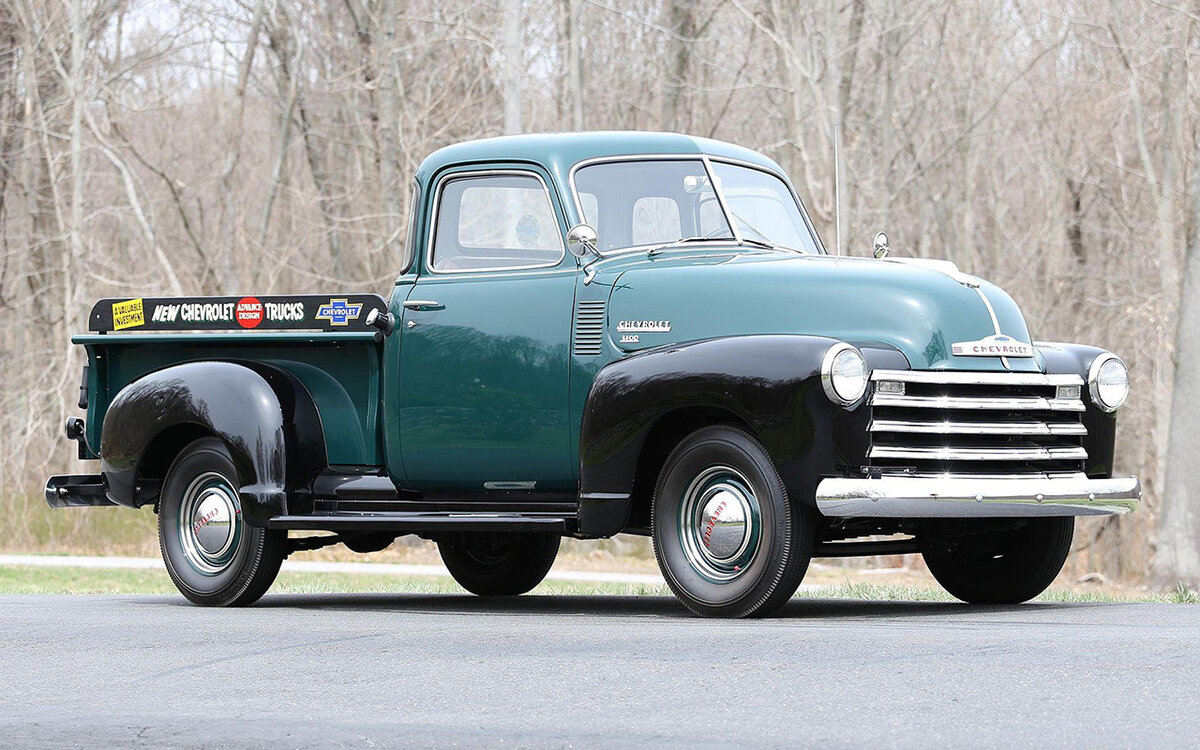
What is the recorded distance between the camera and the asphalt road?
5.50 metres

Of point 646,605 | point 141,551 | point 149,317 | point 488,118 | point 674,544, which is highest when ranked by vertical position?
point 488,118

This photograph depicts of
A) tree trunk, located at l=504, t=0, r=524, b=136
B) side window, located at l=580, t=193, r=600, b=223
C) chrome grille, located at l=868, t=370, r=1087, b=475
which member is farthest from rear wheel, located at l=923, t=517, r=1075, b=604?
tree trunk, located at l=504, t=0, r=524, b=136

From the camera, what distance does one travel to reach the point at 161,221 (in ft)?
119

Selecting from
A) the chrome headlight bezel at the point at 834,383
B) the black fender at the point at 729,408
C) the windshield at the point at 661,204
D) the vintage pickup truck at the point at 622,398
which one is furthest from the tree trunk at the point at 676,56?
the chrome headlight bezel at the point at 834,383

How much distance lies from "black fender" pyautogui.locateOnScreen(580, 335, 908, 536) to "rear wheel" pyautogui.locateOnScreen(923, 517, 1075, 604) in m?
1.29

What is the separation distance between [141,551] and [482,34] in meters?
9.31

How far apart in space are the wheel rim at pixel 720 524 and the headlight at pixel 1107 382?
6.33 ft

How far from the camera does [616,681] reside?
646 centimetres

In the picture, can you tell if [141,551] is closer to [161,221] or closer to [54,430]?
[54,430]

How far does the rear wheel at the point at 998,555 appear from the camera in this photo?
9305 mm

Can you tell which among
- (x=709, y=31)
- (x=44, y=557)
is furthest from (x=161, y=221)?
(x=44, y=557)

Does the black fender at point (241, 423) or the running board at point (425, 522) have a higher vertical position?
the black fender at point (241, 423)

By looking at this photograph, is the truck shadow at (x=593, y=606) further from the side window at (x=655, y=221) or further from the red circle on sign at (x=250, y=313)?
the side window at (x=655, y=221)

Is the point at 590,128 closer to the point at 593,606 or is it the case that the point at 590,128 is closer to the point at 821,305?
the point at 593,606
